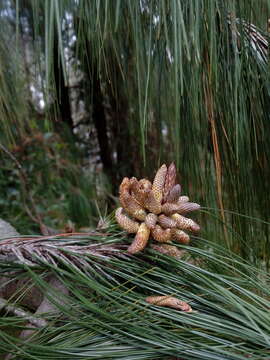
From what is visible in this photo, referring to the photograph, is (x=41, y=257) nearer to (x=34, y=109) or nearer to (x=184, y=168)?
(x=184, y=168)

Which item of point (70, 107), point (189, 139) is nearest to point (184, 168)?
point (189, 139)

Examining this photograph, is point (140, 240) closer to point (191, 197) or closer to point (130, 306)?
point (130, 306)

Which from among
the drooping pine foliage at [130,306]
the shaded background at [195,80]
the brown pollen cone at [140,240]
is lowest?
the drooping pine foliage at [130,306]

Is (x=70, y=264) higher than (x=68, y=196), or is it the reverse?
(x=70, y=264)

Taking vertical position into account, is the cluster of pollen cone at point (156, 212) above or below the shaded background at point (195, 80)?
below

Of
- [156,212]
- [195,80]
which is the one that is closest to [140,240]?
[156,212]

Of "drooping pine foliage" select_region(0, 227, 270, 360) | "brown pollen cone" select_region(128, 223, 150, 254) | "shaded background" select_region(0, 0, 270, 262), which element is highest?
"shaded background" select_region(0, 0, 270, 262)

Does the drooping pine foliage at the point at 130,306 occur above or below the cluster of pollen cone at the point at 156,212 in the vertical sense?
below

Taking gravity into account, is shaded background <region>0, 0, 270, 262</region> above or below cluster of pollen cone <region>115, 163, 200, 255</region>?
above
